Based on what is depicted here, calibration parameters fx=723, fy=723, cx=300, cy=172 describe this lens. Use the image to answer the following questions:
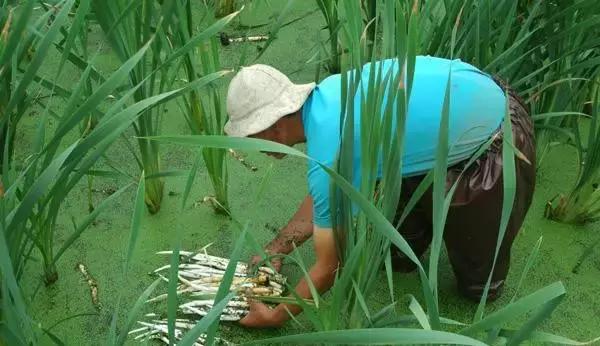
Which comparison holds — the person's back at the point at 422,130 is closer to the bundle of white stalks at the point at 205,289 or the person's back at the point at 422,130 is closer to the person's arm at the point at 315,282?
the person's arm at the point at 315,282

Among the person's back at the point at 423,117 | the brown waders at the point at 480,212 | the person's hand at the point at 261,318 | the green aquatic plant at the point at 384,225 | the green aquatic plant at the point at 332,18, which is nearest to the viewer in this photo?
the green aquatic plant at the point at 384,225

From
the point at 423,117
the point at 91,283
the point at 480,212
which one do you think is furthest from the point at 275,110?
the point at 91,283

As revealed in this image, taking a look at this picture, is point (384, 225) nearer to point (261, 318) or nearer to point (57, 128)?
point (57, 128)

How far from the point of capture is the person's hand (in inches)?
67.3

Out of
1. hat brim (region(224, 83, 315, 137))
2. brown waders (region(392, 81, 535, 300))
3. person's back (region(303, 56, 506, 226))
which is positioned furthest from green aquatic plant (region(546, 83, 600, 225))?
hat brim (region(224, 83, 315, 137))

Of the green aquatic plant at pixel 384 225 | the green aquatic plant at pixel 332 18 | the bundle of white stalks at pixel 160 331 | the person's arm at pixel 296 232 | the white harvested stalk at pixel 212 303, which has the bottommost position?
the bundle of white stalks at pixel 160 331

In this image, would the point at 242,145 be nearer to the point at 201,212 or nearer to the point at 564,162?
the point at 201,212

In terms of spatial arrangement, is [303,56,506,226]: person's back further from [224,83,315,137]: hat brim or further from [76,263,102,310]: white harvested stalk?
[76,263,102,310]: white harvested stalk

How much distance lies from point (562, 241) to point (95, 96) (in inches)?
54.0

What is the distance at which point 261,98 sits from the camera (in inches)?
57.3

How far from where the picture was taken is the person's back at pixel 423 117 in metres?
1.42

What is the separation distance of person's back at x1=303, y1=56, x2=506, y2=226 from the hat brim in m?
0.03

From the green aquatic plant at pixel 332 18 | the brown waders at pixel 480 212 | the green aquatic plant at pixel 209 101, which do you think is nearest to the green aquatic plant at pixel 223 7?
the green aquatic plant at pixel 332 18

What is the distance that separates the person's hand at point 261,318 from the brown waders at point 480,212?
37cm
